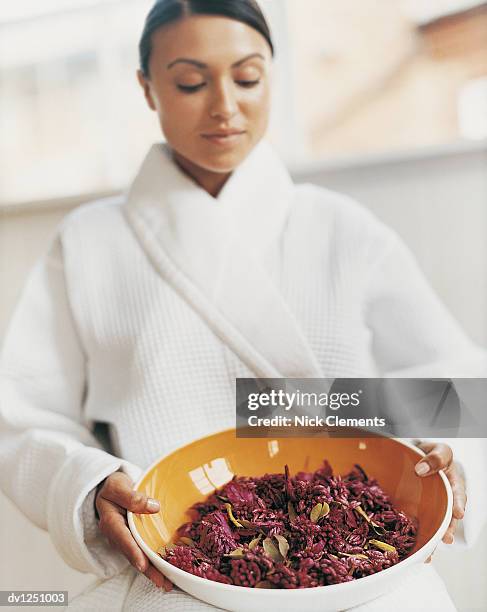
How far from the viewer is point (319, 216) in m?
0.58

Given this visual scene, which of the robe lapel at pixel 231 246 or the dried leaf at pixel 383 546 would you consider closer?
the dried leaf at pixel 383 546

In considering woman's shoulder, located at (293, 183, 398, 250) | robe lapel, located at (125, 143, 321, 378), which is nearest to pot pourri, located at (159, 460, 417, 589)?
robe lapel, located at (125, 143, 321, 378)

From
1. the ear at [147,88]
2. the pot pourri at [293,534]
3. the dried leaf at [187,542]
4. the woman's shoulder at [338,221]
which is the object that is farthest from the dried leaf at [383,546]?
the ear at [147,88]

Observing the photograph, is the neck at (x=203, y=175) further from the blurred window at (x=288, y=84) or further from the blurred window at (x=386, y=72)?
the blurred window at (x=386, y=72)

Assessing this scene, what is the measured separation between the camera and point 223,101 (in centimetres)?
49

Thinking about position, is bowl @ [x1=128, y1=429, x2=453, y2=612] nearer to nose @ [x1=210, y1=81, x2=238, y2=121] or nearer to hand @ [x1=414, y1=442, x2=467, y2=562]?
hand @ [x1=414, y1=442, x2=467, y2=562]

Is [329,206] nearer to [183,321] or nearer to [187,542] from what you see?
[183,321]

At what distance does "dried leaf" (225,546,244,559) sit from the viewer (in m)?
0.38

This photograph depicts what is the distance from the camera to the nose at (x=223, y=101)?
1.59 feet

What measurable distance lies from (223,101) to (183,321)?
168mm

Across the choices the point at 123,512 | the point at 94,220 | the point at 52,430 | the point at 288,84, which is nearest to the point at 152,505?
the point at 123,512

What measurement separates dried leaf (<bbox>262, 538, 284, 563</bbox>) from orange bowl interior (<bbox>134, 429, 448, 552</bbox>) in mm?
75

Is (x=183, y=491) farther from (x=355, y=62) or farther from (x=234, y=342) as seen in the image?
(x=355, y=62)

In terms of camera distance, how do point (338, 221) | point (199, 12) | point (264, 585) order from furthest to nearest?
point (338, 221) → point (199, 12) → point (264, 585)
